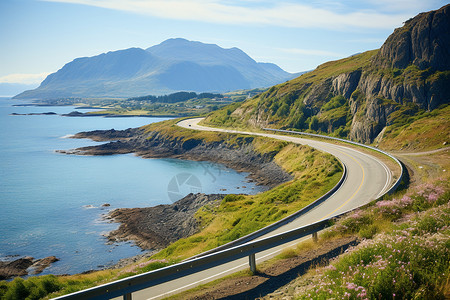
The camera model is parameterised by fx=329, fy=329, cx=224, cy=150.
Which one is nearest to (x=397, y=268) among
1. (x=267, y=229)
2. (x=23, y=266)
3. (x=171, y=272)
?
(x=171, y=272)

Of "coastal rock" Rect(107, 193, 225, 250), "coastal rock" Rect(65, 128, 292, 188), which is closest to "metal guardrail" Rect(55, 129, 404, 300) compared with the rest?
"coastal rock" Rect(107, 193, 225, 250)

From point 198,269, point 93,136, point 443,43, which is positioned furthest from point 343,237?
point 93,136

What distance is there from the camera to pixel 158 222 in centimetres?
4394

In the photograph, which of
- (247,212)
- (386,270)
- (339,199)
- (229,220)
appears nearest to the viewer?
(386,270)

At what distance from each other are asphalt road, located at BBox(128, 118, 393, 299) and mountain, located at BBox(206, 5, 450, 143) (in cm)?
1046

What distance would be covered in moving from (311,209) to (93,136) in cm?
12721

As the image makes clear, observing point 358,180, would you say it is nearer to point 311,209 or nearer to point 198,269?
point 311,209

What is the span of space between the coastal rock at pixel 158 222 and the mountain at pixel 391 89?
35735mm

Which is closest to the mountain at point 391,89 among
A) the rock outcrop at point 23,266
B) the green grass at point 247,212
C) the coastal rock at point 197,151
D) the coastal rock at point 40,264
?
the coastal rock at point 197,151

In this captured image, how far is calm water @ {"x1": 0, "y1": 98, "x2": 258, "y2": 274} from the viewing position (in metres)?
37.2

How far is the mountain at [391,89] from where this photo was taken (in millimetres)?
59000

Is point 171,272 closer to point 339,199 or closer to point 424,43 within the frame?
point 339,199

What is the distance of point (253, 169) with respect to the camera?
7312 centimetres

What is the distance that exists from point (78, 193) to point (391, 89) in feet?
207
